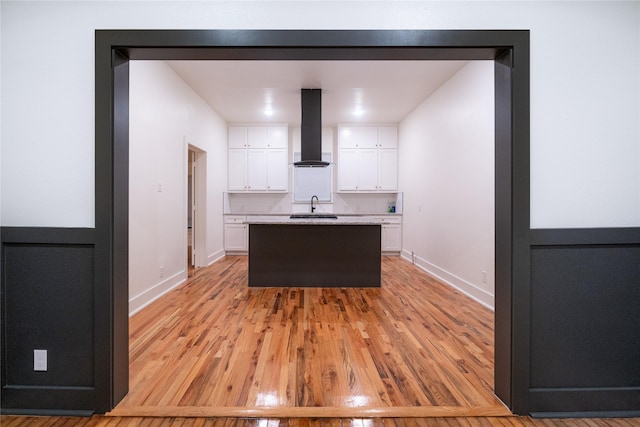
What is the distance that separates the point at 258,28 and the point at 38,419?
Answer: 237 centimetres

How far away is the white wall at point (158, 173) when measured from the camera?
3.36 m

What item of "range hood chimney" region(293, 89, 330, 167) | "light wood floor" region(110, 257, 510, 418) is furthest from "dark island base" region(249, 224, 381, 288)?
"range hood chimney" region(293, 89, 330, 167)

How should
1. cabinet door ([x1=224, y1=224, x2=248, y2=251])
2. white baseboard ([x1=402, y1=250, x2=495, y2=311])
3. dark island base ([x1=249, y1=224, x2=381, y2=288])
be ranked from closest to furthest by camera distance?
white baseboard ([x1=402, y1=250, x2=495, y2=311]), dark island base ([x1=249, y1=224, x2=381, y2=288]), cabinet door ([x1=224, y1=224, x2=248, y2=251])

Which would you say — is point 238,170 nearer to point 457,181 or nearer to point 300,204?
point 300,204

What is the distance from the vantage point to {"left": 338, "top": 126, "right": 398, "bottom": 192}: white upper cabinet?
23.7ft

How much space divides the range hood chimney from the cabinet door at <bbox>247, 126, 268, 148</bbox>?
94.5 inches

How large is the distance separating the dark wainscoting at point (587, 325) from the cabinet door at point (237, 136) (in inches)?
251

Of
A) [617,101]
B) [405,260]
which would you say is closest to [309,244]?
[405,260]

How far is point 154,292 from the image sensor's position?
378 cm

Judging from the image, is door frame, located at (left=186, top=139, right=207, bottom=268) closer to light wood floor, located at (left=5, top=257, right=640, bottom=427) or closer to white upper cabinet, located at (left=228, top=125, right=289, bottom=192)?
white upper cabinet, located at (left=228, top=125, right=289, bottom=192)

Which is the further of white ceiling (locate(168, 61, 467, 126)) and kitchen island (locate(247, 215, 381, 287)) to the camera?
kitchen island (locate(247, 215, 381, 287))

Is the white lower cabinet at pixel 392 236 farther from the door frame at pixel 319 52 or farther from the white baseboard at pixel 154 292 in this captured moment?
the door frame at pixel 319 52

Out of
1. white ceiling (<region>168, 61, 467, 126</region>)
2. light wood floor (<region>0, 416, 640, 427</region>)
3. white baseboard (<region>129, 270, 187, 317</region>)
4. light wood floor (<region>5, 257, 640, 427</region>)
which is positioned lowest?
light wood floor (<region>0, 416, 640, 427</region>)

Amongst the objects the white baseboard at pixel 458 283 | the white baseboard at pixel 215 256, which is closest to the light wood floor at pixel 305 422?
the white baseboard at pixel 458 283
